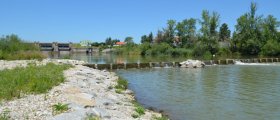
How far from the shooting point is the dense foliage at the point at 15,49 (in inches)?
1549

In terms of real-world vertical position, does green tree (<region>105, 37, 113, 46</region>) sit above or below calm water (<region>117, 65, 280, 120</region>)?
above

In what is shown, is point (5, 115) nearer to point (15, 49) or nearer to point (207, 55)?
point (15, 49)

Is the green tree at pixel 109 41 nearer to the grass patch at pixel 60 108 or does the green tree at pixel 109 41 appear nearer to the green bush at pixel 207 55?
the green bush at pixel 207 55

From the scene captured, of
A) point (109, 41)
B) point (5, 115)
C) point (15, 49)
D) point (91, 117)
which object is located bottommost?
point (91, 117)

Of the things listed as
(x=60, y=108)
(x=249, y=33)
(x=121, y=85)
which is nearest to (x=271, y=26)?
(x=249, y=33)

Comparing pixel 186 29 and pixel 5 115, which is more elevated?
pixel 186 29

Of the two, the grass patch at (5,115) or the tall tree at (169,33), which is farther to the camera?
the tall tree at (169,33)

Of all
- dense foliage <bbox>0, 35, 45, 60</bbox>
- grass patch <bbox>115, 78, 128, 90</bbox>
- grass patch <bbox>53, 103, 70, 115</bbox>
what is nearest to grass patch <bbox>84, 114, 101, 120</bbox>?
grass patch <bbox>53, 103, 70, 115</bbox>

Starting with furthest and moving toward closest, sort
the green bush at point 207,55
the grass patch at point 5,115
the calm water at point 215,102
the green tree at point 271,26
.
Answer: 1. the green tree at point 271,26
2. the green bush at point 207,55
3. the calm water at point 215,102
4. the grass patch at point 5,115

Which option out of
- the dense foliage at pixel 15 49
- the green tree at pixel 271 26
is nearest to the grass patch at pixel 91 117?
the dense foliage at pixel 15 49

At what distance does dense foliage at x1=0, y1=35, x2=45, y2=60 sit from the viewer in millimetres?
39341

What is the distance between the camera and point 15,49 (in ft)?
143

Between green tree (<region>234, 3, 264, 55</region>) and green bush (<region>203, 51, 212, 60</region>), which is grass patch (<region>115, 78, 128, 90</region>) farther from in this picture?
green tree (<region>234, 3, 264, 55</region>)

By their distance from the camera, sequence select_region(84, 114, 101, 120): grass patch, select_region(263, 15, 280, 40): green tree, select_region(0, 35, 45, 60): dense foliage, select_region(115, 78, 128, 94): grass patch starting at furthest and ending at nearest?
select_region(263, 15, 280, 40): green tree → select_region(0, 35, 45, 60): dense foliage → select_region(115, 78, 128, 94): grass patch → select_region(84, 114, 101, 120): grass patch
